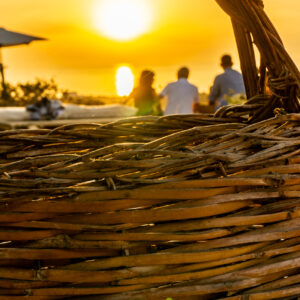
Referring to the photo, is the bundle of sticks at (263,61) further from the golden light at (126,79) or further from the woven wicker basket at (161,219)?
the golden light at (126,79)

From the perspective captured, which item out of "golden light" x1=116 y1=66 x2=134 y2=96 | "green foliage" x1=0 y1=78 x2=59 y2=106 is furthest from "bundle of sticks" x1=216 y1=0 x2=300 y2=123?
"green foliage" x1=0 y1=78 x2=59 y2=106

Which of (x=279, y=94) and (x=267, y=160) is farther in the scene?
(x=279, y=94)

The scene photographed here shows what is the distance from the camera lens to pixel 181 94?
15.8 feet

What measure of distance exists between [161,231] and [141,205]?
0.15ft

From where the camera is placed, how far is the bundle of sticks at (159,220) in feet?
2.02

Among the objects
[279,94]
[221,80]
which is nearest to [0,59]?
[221,80]

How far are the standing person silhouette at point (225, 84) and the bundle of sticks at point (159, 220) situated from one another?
3.58 meters

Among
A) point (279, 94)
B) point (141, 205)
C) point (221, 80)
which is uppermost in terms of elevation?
point (221, 80)

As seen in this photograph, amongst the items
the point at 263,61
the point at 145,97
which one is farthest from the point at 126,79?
the point at 263,61

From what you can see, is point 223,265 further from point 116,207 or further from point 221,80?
point 221,80

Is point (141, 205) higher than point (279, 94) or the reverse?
the reverse

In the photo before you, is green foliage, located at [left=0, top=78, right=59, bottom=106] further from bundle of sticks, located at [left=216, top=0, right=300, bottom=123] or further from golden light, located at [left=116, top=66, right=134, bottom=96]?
bundle of sticks, located at [left=216, top=0, right=300, bottom=123]

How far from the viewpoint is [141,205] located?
0.64 m

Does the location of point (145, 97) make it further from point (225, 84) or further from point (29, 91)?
point (29, 91)
